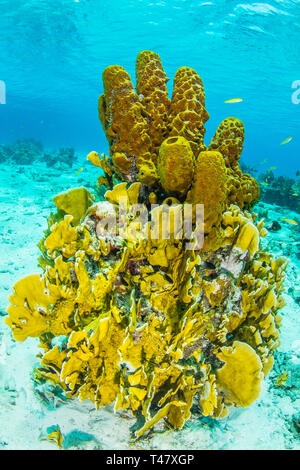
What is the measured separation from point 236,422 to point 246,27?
2628cm

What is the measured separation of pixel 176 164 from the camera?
256 centimetres

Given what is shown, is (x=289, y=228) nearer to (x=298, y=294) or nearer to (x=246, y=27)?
(x=298, y=294)

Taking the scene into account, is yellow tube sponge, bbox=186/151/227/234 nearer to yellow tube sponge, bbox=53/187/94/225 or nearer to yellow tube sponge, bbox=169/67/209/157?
yellow tube sponge, bbox=169/67/209/157

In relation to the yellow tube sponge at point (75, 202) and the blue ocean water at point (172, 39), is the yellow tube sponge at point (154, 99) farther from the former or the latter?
the blue ocean water at point (172, 39)

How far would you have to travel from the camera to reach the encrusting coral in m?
2.72

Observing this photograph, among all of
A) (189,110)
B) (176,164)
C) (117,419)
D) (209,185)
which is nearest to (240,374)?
(117,419)

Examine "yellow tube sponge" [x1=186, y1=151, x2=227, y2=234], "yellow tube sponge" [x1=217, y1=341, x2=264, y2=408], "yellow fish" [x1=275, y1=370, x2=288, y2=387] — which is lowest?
"yellow fish" [x1=275, y1=370, x2=288, y2=387]

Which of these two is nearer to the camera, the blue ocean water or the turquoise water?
the turquoise water

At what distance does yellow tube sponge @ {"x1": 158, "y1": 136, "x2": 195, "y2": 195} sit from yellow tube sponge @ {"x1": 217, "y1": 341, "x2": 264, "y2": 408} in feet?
6.20

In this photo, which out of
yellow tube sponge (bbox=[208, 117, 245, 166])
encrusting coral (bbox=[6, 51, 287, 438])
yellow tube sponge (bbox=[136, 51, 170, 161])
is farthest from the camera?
yellow tube sponge (bbox=[136, 51, 170, 161])

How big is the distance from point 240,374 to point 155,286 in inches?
54.5

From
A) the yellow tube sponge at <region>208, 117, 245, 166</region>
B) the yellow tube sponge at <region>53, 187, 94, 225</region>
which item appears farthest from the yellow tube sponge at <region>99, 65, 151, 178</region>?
the yellow tube sponge at <region>208, 117, 245, 166</region>

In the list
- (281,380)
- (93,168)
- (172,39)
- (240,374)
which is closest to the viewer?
(240,374)

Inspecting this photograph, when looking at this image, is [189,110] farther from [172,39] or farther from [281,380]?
[172,39]
